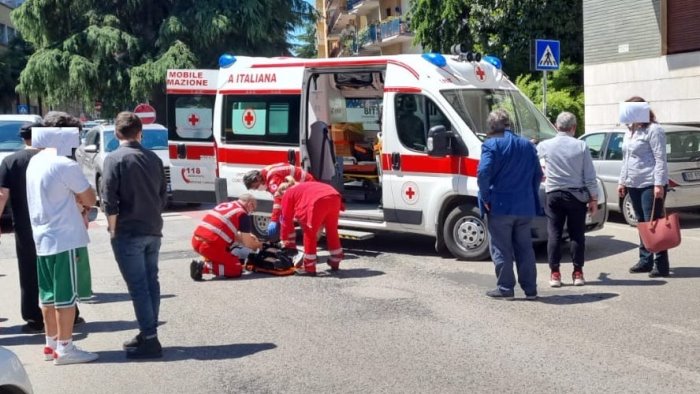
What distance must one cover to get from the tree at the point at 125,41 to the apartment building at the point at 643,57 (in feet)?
41.6

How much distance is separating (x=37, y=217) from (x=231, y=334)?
6.18 ft

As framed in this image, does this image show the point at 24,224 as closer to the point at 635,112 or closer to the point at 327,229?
the point at 327,229

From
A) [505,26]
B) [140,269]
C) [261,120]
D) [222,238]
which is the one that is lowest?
[222,238]

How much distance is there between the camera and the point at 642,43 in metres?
20.4

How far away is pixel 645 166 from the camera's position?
9188 millimetres

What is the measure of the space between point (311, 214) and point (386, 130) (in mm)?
2046

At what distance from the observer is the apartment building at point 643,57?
1928 centimetres

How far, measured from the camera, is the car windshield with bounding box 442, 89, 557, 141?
34.5ft

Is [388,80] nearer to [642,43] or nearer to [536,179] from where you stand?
[536,179]

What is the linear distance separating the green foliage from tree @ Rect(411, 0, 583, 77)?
2.86 feet

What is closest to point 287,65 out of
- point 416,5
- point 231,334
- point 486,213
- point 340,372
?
point 486,213

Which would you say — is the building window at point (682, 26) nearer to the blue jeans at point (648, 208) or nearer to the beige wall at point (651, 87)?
the beige wall at point (651, 87)

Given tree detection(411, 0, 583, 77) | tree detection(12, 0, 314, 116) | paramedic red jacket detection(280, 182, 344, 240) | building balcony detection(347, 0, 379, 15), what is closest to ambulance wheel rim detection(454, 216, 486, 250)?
paramedic red jacket detection(280, 182, 344, 240)

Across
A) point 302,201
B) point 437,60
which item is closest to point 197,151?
point 302,201
